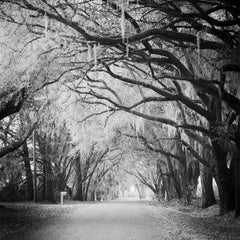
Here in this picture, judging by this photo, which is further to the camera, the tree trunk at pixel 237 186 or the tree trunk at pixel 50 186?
the tree trunk at pixel 50 186

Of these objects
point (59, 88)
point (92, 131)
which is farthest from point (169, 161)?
point (59, 88)

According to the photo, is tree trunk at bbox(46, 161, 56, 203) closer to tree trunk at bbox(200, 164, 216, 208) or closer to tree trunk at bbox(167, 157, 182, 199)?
tree trunk at bbox(167, 157, 182, 199)

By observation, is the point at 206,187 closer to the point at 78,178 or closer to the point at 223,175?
the point at 223,175

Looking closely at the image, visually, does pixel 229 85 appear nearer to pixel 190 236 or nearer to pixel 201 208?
pixel 190 236

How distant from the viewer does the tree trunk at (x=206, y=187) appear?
20078 millimetres

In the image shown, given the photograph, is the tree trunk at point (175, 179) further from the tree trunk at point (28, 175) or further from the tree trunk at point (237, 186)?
the tree trunk at point (237, 186)

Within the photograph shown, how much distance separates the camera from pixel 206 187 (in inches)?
797

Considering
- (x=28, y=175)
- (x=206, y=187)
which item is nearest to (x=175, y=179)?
(x=206, y=187)

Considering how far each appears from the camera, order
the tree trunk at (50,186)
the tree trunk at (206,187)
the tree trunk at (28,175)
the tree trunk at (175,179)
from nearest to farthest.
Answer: the tree trunk at (206,187) → the tree trunk at (175,179) → the tree trunk at (28,175) → the tree trunk at (50,186)

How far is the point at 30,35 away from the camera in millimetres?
12039

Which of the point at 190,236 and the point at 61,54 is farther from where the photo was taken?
the point at 61,54

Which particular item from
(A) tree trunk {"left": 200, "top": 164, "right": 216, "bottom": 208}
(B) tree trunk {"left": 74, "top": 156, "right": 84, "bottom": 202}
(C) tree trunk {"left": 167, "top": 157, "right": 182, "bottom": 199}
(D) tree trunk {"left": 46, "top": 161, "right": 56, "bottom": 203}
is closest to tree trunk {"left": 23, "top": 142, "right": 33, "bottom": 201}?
(D) tree trunk {"left": 46, "top": 161, "right": 56, "bottom": 203}

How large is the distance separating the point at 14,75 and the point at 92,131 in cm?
1237

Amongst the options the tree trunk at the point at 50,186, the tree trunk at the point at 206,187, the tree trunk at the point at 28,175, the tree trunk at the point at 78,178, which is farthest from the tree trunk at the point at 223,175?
the tree trunk at the point at 78,178
